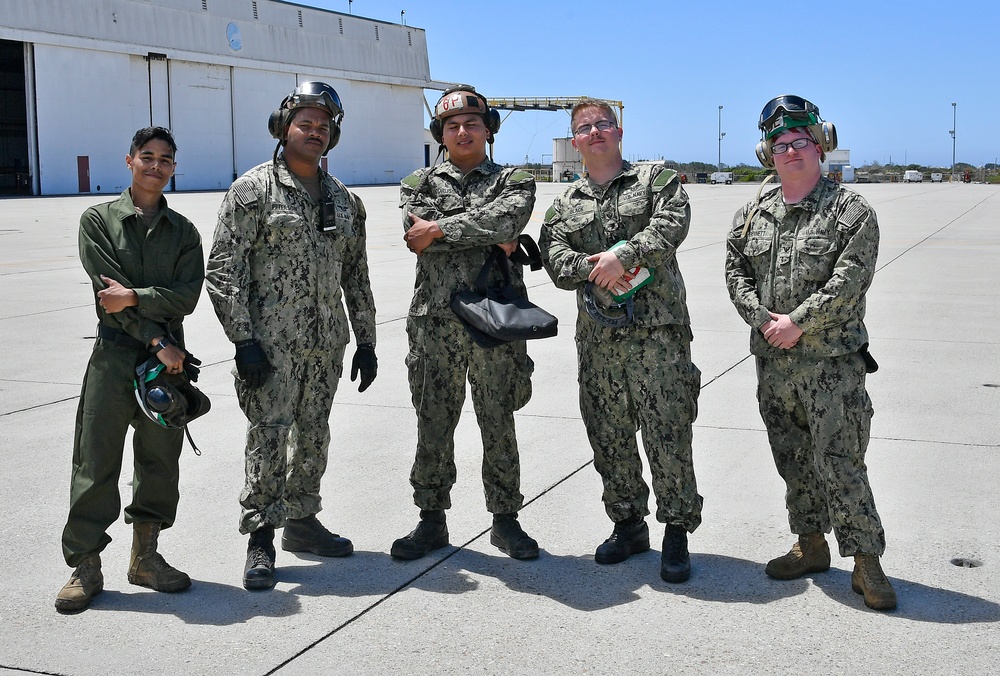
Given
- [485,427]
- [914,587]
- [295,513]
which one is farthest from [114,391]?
[914,587]

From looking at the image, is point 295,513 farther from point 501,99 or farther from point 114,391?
point 501,99

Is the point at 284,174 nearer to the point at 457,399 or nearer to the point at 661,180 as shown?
the point at 457,399

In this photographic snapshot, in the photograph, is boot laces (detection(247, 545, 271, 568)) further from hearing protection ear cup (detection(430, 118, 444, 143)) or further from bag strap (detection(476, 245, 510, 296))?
hearing protection ear cup (detection(430, 118, 444, 143))

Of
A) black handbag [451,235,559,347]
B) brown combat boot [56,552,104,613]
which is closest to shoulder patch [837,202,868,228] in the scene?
black handbag [451,235,559,347]

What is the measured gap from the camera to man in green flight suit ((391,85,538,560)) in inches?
191

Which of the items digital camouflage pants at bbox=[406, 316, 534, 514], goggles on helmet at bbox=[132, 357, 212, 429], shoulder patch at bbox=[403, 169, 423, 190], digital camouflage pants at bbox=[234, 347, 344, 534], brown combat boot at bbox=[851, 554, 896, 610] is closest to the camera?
brown combat boot at bbox=[851, 554, 896, 610]

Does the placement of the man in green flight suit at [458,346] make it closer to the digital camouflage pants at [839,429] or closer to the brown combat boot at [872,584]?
the digital camouflage pants at [839,429]

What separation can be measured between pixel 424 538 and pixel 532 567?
53 cm

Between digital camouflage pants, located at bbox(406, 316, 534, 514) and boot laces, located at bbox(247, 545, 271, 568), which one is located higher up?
digital camouflage pants, located at bbox(406, 316, 534, 514)

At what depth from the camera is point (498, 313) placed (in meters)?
4.57

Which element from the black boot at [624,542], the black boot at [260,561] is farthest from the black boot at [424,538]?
the black boot at [624,542]

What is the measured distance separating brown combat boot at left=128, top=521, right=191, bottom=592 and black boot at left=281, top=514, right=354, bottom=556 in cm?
56

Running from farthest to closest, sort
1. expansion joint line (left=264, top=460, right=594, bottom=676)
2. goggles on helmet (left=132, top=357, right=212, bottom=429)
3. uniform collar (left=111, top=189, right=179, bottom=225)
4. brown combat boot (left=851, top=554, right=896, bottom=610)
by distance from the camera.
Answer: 1. uniform collar (left=111, top=189, right=179, bottom=225)
2. goggles on helmet (left=132, top=357, right=212, bottom=429)
3. brown combat boot (left=851, top=554, right=896, bottom=610)
4. expansion joint line (left=264, top=460, right=594, bottom=676)

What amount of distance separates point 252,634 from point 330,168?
55060 mm
